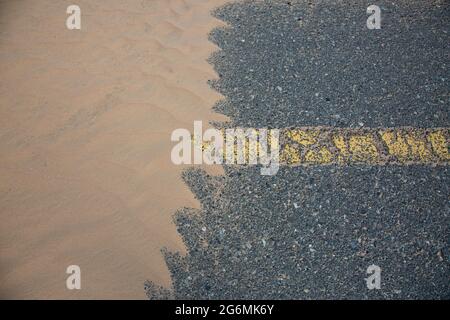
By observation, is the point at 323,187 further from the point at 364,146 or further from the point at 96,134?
the point at 96,134

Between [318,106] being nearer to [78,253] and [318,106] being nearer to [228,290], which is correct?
[228,290]

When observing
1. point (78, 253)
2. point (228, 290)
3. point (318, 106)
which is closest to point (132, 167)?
point (78, 253)

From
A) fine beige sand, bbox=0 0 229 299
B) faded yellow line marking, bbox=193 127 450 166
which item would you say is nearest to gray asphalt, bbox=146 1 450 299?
faded yellow line marking, bbox=193 127 450 166

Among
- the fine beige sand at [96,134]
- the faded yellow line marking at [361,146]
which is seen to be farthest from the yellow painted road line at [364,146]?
the fine beige sand at [96,134]

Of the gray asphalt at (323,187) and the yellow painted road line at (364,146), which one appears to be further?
the yellow painted road line at (364,146)

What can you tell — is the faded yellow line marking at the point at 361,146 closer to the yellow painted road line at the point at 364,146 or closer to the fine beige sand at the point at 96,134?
the yellow painted road line at the point at 364,146

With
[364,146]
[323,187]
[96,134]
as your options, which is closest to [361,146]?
[364,146]
